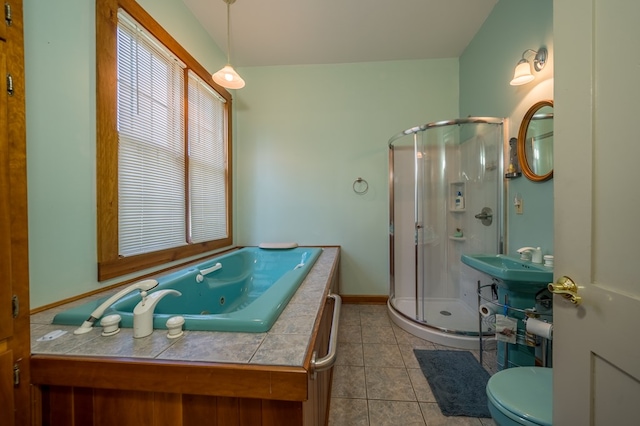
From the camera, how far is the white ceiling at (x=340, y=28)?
1889mm

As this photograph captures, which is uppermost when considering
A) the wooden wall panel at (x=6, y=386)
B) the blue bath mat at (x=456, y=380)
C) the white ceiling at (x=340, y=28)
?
the white ceiling at (x=340, y=28)

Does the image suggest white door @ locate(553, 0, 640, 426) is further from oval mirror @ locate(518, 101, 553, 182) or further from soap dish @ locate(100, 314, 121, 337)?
soap dish @ locate(100, 314, 121, 337)

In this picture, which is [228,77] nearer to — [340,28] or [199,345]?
[340,28]

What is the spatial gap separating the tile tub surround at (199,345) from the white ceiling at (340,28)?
2431 millimetres

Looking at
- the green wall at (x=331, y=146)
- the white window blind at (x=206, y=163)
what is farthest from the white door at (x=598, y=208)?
the white window blind at (x=206, y=163)

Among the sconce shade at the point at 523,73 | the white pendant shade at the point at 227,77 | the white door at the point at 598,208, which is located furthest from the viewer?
the white pendant shade at the point at 227,77

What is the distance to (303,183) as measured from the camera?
2.71 metres

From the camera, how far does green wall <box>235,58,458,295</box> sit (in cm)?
261

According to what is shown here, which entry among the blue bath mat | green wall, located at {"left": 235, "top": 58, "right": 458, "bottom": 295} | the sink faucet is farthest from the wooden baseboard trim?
the sink faucet

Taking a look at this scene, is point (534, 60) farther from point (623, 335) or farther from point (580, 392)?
point (580, 392)

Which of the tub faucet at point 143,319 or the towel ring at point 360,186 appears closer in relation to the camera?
the tub faucet at point 143,319

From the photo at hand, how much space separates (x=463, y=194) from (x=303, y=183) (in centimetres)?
176

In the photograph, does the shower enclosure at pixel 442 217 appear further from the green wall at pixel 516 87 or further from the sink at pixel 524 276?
the sink at pixel 524 276

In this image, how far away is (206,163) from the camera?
2.24 m
